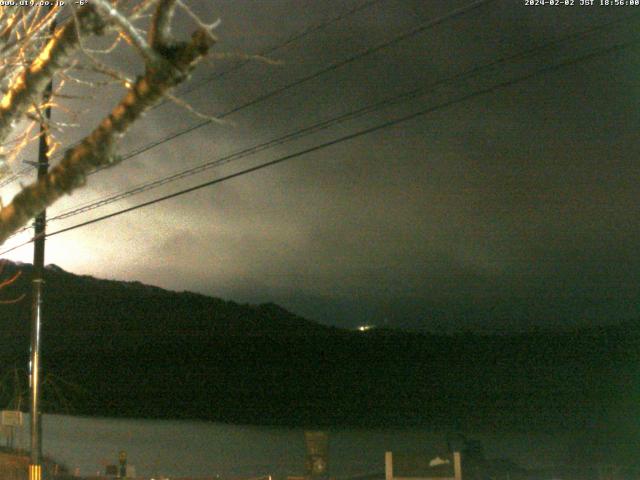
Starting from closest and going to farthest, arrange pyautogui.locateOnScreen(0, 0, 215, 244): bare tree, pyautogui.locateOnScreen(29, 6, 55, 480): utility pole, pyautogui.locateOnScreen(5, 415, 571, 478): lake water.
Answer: pyautogui.locateOnScreen(0, 0, 215, 244): bare tree → pyautogui.locateOnScreen(29, 6, 55, 480): utility pole → pyautogui.locateOnScreen(5, 415, 571, 478): lake water

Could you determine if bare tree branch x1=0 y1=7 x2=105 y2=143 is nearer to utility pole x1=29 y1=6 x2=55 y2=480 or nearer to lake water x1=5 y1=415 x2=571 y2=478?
utility pole x1=29 y1=6 x2=55 y2=480

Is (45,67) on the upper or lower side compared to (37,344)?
upper

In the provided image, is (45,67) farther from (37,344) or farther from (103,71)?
(37,344)

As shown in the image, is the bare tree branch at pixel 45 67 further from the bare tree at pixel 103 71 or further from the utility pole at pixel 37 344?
the utility pole at pixel 37 344

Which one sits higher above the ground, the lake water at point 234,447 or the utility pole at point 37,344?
the utility pole at point 37,344

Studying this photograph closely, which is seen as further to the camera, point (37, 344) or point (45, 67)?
point (37, 344)

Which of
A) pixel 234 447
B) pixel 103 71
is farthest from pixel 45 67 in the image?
pixel 234 447

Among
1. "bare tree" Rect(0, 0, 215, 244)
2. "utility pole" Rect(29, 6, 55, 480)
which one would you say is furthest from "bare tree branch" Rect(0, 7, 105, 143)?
"utility pole" Rect(29, 6, 55, 480)

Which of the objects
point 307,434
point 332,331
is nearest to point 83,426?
point 332,331

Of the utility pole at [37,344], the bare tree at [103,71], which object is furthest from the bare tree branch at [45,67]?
the utility pole at [37,344]
